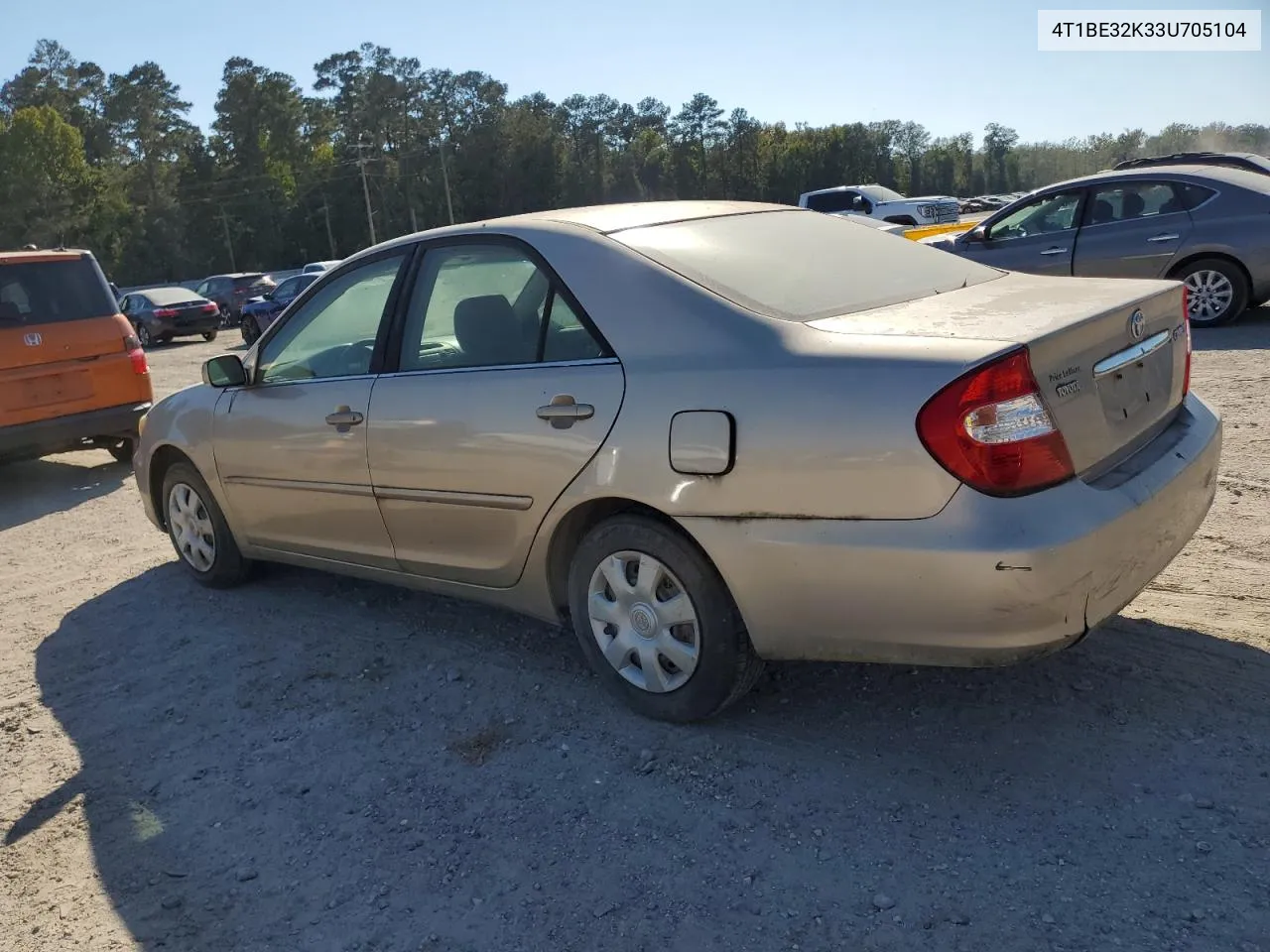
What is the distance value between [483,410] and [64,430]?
19.9 ft

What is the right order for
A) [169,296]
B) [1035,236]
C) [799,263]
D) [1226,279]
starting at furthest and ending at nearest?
[169,296], [1035,236], [1226,279], [799,263]

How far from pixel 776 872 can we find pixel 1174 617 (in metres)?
2.05

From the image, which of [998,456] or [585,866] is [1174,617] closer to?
[998,456]

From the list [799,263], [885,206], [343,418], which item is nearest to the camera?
[799,263]

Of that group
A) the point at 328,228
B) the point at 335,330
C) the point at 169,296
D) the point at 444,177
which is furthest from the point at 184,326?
the point at 328,228

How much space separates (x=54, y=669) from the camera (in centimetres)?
465

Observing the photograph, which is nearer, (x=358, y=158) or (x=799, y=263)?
(x=799, y=263)

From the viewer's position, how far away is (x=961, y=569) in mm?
2717

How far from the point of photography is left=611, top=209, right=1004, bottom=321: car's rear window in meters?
3.37

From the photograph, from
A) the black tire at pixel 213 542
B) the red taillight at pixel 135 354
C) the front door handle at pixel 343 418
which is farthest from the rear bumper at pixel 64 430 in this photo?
the front door handle at pixel 343 418

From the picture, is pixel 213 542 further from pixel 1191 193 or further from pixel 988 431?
pixel 1191 193

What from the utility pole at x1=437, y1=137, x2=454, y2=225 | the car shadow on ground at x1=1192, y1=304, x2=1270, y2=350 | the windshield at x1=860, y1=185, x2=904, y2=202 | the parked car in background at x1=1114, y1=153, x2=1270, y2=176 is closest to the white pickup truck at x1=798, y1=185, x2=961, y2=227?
the windshield at x1=860, y1=185, x2=904, y2=202

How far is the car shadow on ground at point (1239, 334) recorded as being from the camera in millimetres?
8977

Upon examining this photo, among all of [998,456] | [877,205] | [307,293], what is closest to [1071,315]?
[998,456]
